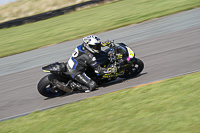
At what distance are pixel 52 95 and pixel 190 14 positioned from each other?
34.0 feet

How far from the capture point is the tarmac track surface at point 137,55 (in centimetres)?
826

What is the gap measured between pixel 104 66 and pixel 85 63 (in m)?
0.61

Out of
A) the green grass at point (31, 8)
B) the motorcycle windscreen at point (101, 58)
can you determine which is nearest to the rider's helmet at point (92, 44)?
the motorcycle windscreen at point (101, 58)

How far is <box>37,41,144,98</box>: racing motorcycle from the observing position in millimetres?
8023

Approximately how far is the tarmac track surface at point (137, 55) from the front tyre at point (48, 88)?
0.20m

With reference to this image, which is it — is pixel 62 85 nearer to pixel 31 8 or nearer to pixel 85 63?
pixel 85 63

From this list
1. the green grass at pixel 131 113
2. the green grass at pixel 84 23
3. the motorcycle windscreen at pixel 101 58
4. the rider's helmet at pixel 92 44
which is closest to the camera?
the green grass at pixel 131 113

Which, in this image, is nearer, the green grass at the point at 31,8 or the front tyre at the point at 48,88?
the front tyre at the point at 48,88

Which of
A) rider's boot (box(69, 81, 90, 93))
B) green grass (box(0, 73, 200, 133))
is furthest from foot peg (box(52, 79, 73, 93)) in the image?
green grass (box(0, 73, 200, 133))

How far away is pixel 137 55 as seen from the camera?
11.1 meters

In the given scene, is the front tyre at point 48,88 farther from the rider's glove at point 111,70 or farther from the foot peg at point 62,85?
the rider's glove at point 111,70

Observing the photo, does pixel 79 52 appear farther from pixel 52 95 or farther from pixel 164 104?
pixel 164 104

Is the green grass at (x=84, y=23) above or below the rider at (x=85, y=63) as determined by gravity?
above

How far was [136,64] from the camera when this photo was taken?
27.7 ft
